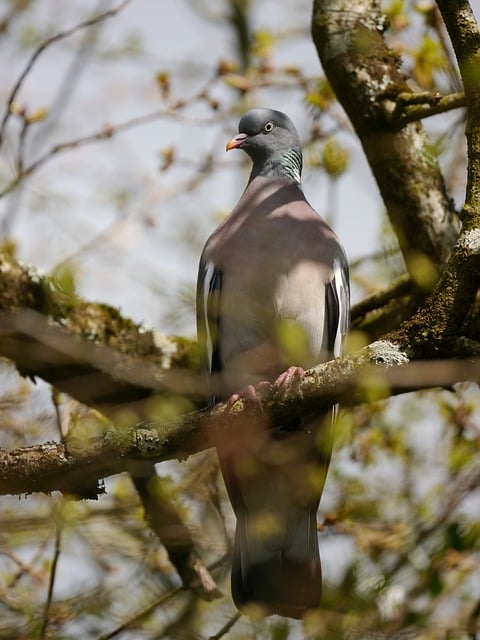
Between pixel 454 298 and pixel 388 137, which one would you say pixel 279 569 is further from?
pixel 388 137

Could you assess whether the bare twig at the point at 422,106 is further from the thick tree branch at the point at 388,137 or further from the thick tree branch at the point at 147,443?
the thick tree branch at the point at 147,443

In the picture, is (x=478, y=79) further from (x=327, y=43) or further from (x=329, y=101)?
(x=329, y=101)

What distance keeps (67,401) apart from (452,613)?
237cm

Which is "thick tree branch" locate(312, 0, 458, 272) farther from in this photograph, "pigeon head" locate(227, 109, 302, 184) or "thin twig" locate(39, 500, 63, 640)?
"thin twig" locate(39, 500, 63, 640)

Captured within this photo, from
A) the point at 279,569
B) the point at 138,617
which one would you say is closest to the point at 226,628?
the point at 138,617

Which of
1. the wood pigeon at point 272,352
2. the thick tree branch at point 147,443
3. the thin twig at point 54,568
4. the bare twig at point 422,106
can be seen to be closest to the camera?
the thin twig at point 54,568

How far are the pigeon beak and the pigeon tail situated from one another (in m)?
1.87

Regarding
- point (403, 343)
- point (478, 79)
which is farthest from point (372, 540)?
point (478, 79)

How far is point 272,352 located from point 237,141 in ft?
4.47

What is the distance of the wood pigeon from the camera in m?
4.36

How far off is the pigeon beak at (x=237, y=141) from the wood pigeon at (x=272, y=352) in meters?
0.58

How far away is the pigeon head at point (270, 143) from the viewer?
527cm

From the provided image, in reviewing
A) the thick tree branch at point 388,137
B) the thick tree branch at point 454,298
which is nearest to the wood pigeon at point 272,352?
the thick tree branch at point 388,137

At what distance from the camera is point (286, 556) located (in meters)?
4.50
